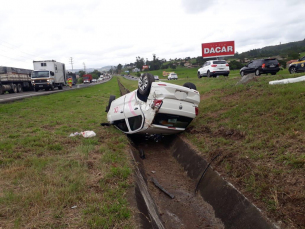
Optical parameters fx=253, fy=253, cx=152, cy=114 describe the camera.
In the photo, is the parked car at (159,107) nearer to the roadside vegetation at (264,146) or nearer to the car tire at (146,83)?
the car tire at (146,83)

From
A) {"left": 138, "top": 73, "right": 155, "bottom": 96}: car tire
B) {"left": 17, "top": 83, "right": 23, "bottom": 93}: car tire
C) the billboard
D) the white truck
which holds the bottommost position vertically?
{"left": 138, "top": 73, "right": 155, "bottom": 96}: car tire

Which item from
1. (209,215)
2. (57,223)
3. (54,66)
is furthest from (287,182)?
(54,66)

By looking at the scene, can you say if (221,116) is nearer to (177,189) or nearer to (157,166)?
(157,166)

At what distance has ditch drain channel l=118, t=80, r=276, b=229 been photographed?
3.61m

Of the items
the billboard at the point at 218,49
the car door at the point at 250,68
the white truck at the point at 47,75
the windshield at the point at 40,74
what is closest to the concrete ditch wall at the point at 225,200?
the car door at the point at 250,68

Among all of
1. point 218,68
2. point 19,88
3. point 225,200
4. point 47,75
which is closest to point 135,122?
point 225,200

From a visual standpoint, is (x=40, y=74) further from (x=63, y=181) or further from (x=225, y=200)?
(x=225, y=200)

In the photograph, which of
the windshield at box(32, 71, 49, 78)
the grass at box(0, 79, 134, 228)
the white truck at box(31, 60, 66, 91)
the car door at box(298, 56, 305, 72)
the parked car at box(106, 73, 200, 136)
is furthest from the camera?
the windshield at box(32, 71, 49, 78)

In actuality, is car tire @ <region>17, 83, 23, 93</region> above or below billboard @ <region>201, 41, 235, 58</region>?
below

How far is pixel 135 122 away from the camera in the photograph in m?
7.05

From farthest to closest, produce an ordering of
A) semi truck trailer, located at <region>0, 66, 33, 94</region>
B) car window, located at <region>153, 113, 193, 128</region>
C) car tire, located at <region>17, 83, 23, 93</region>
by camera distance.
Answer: car tire, located at <region>17, 83, 23, 93</region>, semi truck trailer, located at <region>0, 66, 33, 94</region>, car window, located at <region>153, 113, 193, 128</region>

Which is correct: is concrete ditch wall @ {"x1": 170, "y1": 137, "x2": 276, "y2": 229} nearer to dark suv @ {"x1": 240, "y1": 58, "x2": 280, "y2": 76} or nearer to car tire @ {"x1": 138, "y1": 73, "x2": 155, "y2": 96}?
car tire @ {"x1": 138, "y1": 73, "x2": 155, "y2": 96}

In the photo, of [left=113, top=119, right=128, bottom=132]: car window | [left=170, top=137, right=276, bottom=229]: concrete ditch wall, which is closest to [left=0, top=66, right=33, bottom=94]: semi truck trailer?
[left=113, top=119, right=128, bottom=132]: car window

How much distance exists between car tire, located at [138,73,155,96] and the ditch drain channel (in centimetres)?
178
